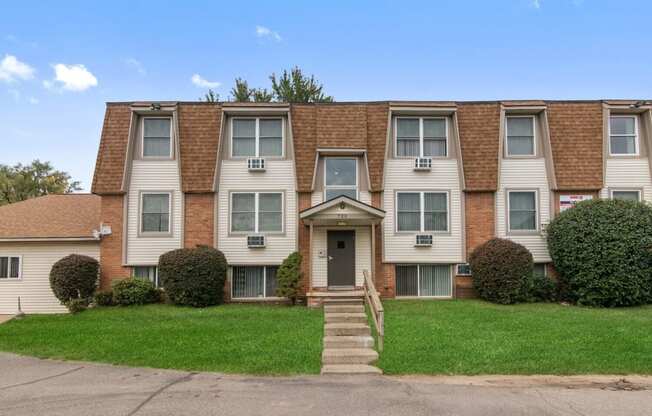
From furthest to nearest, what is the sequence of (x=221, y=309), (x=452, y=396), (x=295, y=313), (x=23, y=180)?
(x=23, y=180)
(x=221, y=309)
(x=295, y=313)
(x=452, y=396)

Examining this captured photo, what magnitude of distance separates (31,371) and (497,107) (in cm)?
1515

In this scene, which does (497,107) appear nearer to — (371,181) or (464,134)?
(464,134)

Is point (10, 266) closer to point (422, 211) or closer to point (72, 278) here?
point (72, 278)

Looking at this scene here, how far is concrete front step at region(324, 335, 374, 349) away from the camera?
910cm

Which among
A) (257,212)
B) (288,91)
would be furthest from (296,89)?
(257,212)

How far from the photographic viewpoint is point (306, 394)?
6.30m

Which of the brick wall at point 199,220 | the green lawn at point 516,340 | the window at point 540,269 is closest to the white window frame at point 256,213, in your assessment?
the brick wall at point 199,220

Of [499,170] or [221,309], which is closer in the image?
[221,309]

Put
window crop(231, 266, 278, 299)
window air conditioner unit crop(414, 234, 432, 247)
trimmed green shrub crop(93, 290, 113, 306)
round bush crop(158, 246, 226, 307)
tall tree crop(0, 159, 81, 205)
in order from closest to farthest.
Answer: round bush crop(158, 246, 226, 307) < trimmed green shrub crop(93, 290, 113, 306) < window air conditioner unit crop(414, 234, 432, 247) < window crop(231, 266, 278, 299) < tall tree crop(0, 159, 81, 205)

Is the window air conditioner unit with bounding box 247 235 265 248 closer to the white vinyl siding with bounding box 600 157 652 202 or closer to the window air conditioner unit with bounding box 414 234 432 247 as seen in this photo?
the window air conditioner unit with bounding box 414 234 432 247

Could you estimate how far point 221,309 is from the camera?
13.3 m

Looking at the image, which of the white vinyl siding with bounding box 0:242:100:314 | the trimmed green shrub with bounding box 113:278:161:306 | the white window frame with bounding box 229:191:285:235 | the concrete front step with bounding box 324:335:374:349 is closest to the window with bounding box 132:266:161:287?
the trimmed green shrub with bounding box 113:278:161:306

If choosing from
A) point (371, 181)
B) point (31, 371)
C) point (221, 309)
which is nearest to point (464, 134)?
point (371, 181)

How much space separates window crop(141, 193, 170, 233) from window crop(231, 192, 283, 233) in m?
2.28
